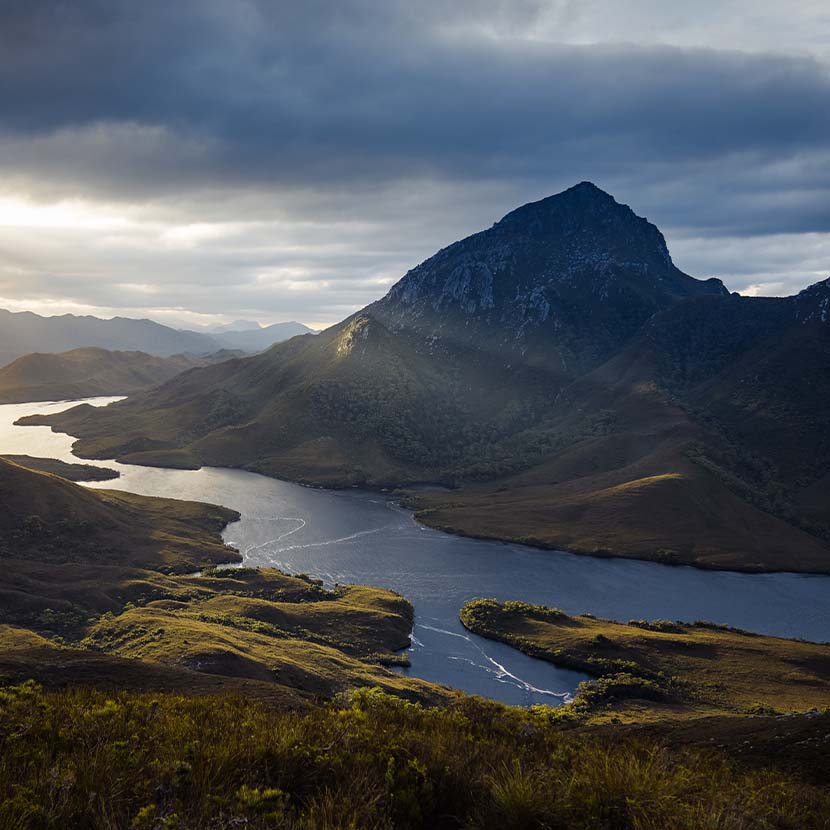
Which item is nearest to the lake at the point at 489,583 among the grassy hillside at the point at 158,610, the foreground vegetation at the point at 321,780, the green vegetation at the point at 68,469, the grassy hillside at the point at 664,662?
the grassy hillside at the point at 664,662

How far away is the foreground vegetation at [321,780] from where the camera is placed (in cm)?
830

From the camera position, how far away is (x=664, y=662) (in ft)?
239

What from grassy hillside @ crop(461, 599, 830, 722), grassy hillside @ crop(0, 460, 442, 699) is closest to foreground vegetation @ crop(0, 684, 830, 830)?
grassy hillside @ crop(0, 460, 442, 699)

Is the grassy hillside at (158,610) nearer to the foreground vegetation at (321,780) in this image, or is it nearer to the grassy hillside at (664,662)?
the foreground vegetation at (321,780)

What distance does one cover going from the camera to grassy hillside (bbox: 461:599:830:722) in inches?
2457

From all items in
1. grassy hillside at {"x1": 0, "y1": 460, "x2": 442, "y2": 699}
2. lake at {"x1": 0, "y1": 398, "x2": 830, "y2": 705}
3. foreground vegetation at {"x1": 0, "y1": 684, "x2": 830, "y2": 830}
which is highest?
foreground vegetation at {"x1": 0, "y1": 684, "x2": 830, "y2": 830}

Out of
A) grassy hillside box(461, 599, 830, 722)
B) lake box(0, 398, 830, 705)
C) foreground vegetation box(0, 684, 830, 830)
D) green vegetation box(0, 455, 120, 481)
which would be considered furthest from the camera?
green vegetation box(0, 455, 120, 481)

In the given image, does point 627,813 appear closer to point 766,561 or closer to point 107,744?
point 107,744

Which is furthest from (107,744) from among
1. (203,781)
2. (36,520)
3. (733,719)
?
(36,520)

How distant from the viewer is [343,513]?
502ft

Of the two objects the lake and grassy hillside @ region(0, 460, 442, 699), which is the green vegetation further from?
grassy hillside @ region(0, 460, 442, 699)

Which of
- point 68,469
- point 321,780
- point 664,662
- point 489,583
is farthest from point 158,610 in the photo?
point 68,469

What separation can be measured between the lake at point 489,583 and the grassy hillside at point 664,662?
3424 millimetres

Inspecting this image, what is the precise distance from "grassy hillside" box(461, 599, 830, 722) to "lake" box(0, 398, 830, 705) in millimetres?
3424
